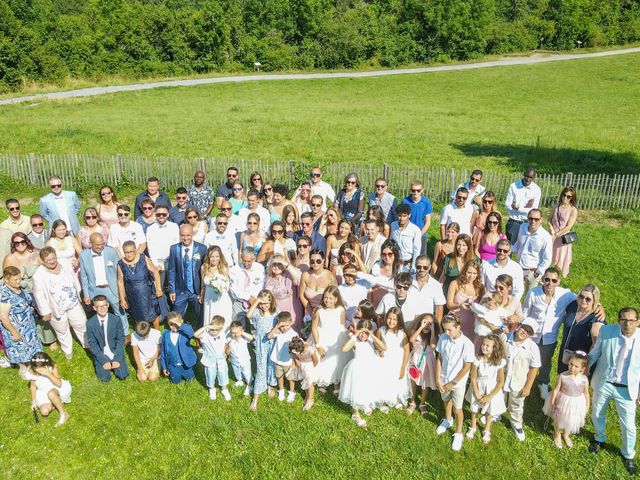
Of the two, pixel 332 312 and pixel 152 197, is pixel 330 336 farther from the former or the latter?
pixel 152 197

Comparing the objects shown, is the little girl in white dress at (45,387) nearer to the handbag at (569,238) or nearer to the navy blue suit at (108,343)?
the navy blue suit at (108,343)

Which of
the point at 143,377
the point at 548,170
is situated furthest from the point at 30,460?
the point at 548,170

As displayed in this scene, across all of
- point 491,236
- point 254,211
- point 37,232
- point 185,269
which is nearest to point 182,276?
A: point 185,269

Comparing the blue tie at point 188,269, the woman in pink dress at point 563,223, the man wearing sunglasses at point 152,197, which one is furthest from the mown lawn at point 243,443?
the man wearing sunglasses at point 152,197

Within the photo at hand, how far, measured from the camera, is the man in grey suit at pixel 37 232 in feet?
28.1

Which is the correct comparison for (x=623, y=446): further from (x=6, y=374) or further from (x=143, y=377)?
(x=6, y=374)

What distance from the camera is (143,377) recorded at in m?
7.65

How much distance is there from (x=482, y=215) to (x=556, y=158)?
48.4 feet

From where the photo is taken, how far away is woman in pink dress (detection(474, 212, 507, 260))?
27.2 ft

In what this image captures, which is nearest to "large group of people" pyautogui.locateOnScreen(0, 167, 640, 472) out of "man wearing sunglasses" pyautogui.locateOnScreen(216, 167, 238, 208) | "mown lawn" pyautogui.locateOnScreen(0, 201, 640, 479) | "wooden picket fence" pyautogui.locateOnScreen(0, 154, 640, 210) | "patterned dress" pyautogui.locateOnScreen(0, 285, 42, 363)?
"patterned dress" pyautogui.locateOnScreen(0, 285, 42, 363)

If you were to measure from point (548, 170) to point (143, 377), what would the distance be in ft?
58.1

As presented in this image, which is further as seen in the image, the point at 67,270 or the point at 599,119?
the point at 599,119

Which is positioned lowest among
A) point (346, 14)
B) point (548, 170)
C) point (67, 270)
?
point (548, 170)

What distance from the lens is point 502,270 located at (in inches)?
291
